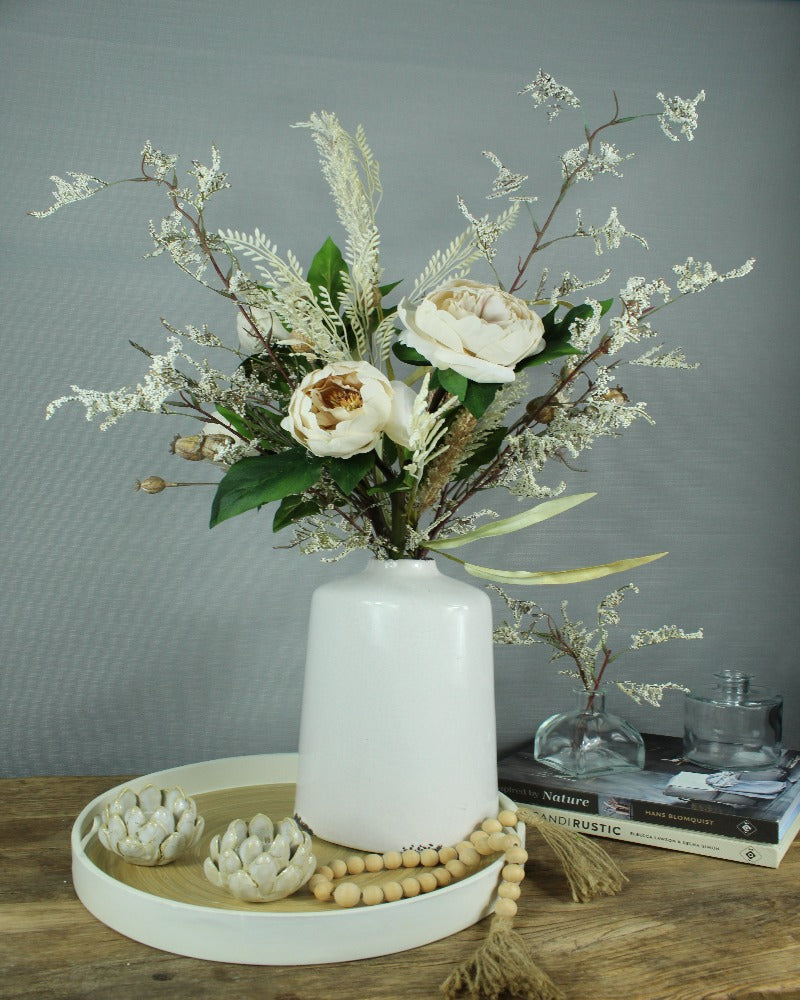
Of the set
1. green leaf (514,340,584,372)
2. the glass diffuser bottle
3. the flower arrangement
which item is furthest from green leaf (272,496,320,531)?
the glass diffuser bottle

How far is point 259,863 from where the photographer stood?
683mm

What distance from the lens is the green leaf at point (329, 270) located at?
835mm

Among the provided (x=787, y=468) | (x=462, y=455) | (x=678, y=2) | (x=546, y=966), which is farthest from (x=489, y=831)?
(x=678, y=2)

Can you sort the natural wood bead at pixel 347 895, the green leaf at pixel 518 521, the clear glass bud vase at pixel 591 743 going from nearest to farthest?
the natural wood bead at pixel 347 895
the green leaf at pixel 518 521
the clear glass bud vase at pixel 591 743

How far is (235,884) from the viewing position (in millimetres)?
688

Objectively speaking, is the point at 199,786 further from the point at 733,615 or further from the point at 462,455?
the point at 733,615

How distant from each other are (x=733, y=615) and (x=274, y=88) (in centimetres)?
92

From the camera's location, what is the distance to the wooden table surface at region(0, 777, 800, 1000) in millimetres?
612

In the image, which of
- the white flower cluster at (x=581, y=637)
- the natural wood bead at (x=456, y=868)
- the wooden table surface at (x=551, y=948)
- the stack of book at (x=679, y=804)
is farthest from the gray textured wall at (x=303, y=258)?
the natural wood bead at (x=456, y=868)

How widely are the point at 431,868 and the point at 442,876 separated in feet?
0.13

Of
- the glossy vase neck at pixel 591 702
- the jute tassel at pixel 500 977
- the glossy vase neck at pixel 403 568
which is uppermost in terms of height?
the glossy vase neck at pixel 403 568

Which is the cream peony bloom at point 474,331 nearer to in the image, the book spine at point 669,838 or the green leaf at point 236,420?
the green leaf at point 236,420

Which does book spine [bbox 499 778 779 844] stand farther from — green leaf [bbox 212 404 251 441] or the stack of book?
green leaf [bbox 212 404 251 441]

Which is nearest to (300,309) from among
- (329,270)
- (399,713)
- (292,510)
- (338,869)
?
(329,270)
